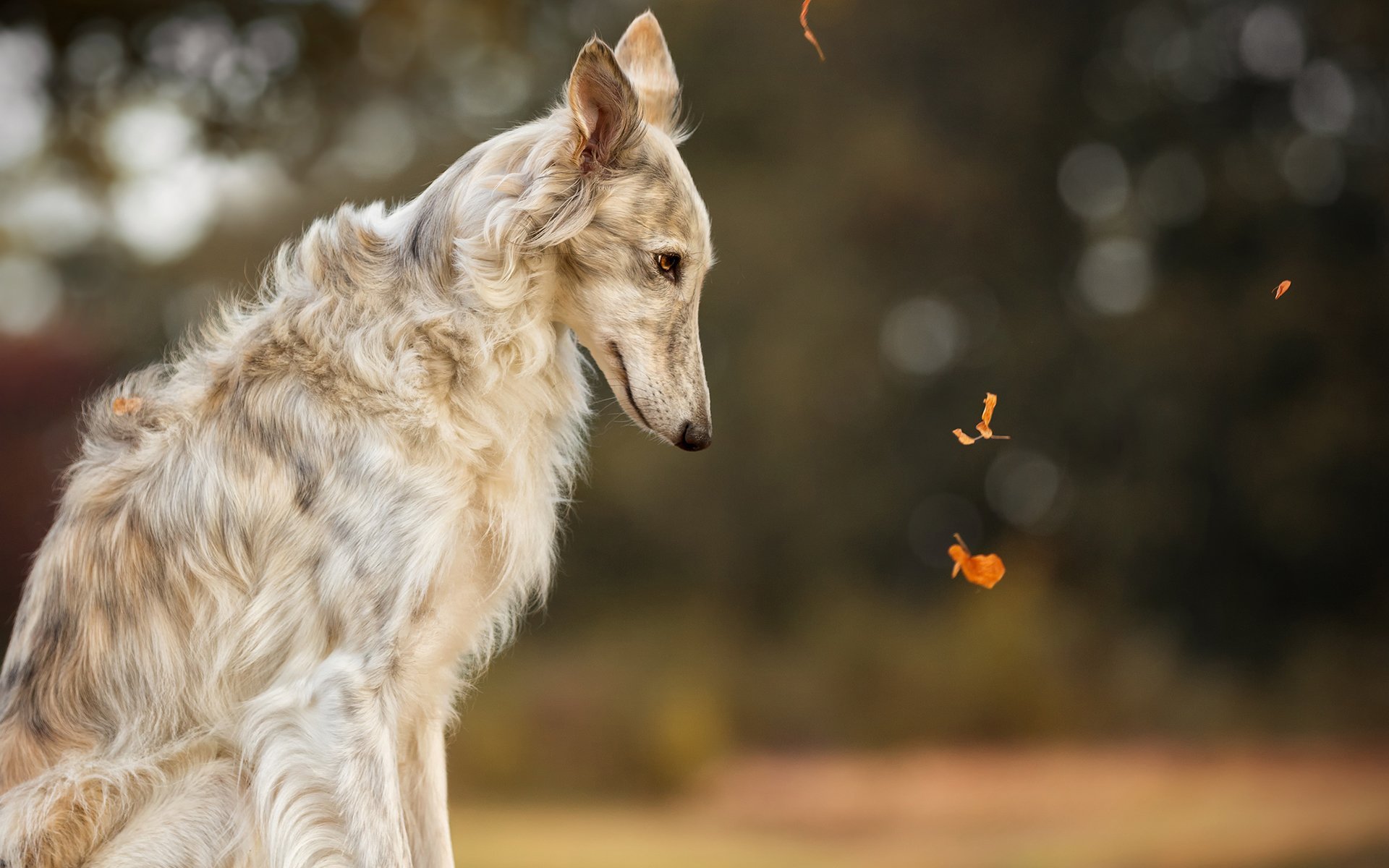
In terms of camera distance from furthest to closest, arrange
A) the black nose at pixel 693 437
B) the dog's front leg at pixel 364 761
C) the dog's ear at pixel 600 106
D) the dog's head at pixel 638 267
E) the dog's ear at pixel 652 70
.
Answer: the dog's ear at pixel 652 70 → the black nose at pixel 693 437 → the dog's head at pixel 638 267 → the dog's ear at pixel 600 106 → the dog's front leg at pixel 364 761

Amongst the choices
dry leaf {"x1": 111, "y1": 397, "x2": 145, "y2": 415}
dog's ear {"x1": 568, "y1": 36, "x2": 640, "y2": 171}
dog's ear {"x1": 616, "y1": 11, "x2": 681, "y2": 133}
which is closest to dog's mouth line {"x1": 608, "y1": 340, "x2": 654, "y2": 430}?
dog's ear {"x1": 568, "y1": 36, "x2": 640, "y2": 171}

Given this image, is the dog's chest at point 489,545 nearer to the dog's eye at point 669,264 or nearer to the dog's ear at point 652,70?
the dog's eye at point 669,264

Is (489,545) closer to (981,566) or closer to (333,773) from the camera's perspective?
(333,773)

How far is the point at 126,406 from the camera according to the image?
320 cm

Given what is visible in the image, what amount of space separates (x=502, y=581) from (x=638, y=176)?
44.7 inches

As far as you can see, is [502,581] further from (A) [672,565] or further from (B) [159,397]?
(A) [672,565]

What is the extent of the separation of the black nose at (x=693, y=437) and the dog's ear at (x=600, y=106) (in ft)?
2.36

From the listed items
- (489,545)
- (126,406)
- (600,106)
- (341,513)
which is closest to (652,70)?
(600,106)

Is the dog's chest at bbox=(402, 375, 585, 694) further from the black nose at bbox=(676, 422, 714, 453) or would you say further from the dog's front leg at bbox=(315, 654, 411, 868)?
the black nose at bbox=(676, 422, 714, 453)

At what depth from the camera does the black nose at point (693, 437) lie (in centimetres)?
311

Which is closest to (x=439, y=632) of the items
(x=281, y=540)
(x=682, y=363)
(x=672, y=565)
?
(x=281, y=540)

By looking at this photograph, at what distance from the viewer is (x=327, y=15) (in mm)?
11305

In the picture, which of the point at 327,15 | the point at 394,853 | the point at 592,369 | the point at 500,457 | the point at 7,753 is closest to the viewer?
the point at 394,853

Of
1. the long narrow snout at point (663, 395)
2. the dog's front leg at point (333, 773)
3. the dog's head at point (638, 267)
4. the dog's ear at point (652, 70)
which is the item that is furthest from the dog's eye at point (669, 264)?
the dog's front leg at point (333, 773)
